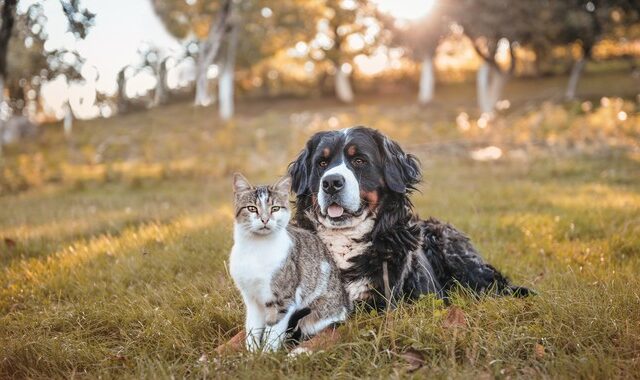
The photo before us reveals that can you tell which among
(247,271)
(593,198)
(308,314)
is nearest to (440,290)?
(308,314)

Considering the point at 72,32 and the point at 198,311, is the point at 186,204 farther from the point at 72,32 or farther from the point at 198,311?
the point at 198,311

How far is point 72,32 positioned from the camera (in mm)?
4473

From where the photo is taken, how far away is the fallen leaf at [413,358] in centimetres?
283

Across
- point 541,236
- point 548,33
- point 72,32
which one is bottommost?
point 541,236

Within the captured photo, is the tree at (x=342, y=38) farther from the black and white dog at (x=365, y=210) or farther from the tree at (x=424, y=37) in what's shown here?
the black and white dog at (x=365, y=210)

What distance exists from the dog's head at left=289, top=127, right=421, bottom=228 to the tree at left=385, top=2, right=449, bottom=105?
26.2m

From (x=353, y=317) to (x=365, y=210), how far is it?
0.66 meters

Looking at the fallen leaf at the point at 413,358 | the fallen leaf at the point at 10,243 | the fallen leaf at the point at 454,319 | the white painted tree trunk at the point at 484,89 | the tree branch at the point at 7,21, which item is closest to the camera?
the fallen leaf at the point at 413,358

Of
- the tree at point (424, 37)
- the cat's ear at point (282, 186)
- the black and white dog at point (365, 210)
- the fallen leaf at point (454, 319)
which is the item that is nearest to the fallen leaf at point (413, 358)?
the fallen leaf at point (454, 319)

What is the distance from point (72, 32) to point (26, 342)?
2.52m

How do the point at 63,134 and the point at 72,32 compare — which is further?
the point at 63,134

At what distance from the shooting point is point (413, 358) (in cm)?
291

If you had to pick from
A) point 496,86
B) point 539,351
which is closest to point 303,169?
point 539,351

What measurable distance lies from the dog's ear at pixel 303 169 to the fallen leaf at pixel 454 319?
3.93 ft
